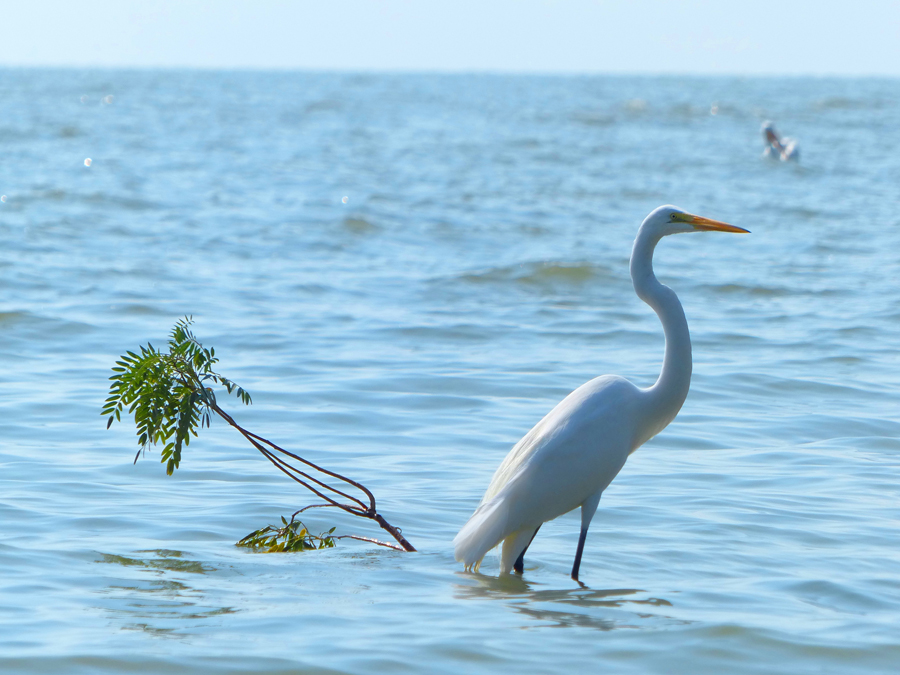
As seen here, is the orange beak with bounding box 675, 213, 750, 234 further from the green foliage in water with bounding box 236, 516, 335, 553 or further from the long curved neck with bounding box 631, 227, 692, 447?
the green foliage in water with bounding box 236, 516, 335, 553

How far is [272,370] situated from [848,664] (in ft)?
17.9

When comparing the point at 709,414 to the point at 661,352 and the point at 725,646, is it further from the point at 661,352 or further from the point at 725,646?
the point at 725,646

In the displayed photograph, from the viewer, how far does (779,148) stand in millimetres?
26812

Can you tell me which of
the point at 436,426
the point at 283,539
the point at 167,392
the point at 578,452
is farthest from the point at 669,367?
the point at 436,426

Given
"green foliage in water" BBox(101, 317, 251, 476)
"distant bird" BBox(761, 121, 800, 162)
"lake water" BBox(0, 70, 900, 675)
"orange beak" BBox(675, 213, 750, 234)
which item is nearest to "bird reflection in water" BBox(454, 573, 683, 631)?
"lake water" BBox(0, 70, 900, 675)

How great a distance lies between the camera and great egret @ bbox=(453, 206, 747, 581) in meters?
4.38

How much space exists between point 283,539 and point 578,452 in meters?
1.44

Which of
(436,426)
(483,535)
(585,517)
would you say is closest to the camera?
(483,535)

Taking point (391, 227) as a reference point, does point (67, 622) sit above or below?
below

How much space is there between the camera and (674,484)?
5.89 m

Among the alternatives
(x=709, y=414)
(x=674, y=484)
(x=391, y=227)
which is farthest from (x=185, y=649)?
(x=391, y=227)

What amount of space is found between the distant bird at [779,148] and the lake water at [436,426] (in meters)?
5.58

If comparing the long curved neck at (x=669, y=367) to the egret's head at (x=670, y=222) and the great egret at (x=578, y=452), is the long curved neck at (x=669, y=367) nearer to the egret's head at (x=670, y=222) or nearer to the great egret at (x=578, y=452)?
the great egret at (x=578, y=452)

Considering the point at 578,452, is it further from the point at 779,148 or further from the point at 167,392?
the point at 779,148
